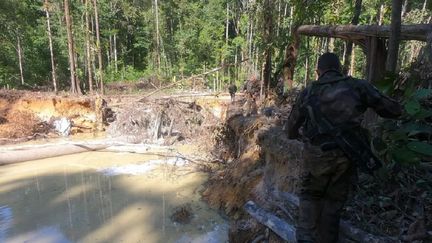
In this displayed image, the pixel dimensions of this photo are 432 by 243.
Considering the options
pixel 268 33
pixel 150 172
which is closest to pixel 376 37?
pixel 268 33

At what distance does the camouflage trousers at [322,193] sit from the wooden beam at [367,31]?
2662 mm

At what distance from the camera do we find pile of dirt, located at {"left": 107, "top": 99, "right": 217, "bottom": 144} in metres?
13.6

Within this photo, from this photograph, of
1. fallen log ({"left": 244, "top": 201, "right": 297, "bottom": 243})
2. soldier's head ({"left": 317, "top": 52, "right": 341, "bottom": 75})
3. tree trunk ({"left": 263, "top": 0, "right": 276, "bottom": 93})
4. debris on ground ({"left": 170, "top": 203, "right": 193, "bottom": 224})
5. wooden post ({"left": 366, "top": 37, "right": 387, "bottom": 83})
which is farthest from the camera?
tree trunk ({"left": 263, "top": 0, "right": 276, "bottom": 93})

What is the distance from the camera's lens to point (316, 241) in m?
2.81

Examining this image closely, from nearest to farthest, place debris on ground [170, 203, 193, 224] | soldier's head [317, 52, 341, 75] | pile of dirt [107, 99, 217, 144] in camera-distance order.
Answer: soldier's head [317, 52, 341, 75], debris on ground [170, 203, 193, 224], pile of dirt [107, 99, 217, 144]

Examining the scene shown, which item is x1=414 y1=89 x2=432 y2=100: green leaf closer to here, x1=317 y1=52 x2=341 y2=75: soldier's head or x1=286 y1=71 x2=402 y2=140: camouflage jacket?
x1=286 y1=71 x2=402 y2=140: camouflage jacket

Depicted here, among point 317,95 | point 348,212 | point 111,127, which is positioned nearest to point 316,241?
point 348,212

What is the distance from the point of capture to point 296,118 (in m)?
2.99

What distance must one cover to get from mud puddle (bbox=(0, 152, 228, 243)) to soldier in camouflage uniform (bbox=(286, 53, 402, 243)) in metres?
3.91

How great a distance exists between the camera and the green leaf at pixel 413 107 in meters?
3.24

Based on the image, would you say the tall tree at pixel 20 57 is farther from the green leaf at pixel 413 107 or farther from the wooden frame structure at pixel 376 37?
the green leaf at pixel 413 107

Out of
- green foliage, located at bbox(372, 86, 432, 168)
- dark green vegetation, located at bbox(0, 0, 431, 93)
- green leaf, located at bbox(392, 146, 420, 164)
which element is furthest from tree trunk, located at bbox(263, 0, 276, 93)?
dark green vegetation, located at bbox(0, 0, 431, 93)

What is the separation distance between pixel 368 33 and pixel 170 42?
23993 mm

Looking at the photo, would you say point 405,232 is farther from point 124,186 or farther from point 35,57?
point 35,57
